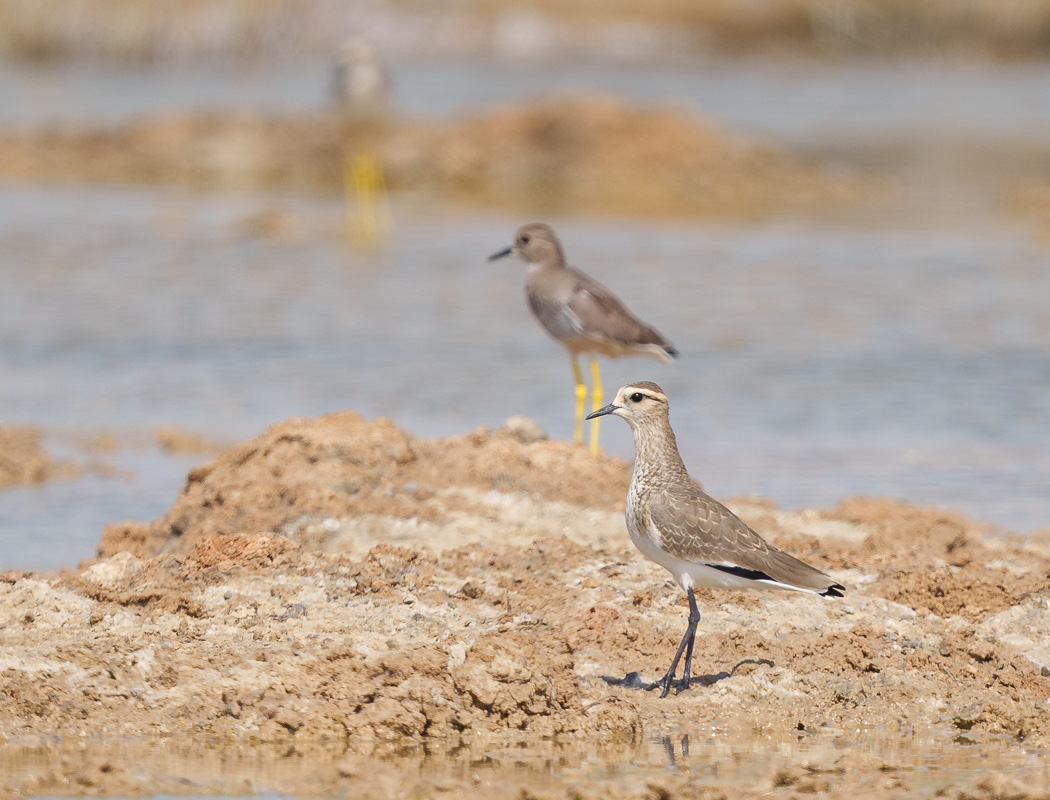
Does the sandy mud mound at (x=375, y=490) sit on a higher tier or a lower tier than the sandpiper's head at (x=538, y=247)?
lower

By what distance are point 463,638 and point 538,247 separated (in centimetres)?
505

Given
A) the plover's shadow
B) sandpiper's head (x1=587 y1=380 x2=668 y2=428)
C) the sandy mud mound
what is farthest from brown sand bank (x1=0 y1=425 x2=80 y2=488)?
the plover's shadow

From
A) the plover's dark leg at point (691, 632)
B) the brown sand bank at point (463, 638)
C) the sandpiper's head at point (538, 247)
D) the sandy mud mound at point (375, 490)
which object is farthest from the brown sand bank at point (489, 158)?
A: the plover's dark leg at point (691, 632)

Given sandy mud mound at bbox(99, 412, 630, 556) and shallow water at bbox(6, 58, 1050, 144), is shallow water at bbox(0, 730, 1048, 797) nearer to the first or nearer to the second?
sandy mud mound at bbox(99, 412, 630, 556)

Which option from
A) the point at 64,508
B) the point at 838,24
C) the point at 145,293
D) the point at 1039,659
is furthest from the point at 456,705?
the point at 838,24

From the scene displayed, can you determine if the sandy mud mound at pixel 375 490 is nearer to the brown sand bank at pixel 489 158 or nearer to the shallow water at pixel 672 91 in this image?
the brown sand bank at pixel 489 158

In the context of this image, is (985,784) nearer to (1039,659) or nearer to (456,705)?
(1039,659)

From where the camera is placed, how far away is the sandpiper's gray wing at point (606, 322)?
1049 cm

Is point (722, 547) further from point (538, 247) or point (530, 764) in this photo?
point (538, 247)

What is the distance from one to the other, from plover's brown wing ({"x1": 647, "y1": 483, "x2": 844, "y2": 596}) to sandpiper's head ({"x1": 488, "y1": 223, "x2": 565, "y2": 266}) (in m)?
4.93

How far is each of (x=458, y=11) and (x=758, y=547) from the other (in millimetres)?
50186

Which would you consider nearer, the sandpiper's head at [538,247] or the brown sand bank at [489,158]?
the sandpiper's head at [538,247]

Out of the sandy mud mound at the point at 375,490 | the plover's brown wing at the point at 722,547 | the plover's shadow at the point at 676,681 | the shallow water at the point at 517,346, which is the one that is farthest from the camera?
the shallow water at the point at 517,346

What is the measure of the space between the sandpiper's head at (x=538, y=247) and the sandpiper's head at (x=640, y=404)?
431 centimetres
